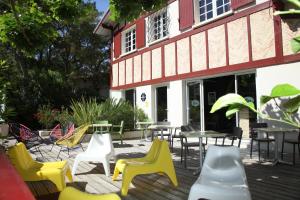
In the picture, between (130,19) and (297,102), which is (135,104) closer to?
(130,19)

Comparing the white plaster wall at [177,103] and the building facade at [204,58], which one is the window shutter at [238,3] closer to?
the building facade at [204,58]

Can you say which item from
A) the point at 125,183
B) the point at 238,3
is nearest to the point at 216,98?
the point at 238,3

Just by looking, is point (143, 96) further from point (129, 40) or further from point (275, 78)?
point (275, 78)

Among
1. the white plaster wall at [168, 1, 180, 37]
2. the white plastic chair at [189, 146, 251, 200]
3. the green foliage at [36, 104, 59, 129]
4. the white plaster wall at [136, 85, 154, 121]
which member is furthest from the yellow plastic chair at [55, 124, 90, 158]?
the green foliage at [36, 104, 59, 129]

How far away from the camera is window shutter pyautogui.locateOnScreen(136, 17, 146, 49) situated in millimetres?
14966

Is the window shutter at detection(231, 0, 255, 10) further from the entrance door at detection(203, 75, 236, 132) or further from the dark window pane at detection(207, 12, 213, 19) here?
the entrance door at detection(203, 75, 236, 132)

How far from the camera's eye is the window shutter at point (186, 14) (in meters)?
11.9

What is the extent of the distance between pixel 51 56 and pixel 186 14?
1479 centimetres

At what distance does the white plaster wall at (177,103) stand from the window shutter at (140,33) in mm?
3063

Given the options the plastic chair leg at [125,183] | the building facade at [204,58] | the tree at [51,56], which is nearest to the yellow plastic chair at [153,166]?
the plastic chair leg at [125,183]

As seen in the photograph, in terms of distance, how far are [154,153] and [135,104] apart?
407 inches

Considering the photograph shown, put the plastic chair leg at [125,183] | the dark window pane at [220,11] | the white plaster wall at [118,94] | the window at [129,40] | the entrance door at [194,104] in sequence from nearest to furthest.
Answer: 1. the plastic chair leg at [125,183]
2. the dark window pane at [220,11]
3. the entrance door at [194,104]
4. the window at [129,40]
5. the white plaster wall at [118,94]

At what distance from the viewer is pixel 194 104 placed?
1217 centimetres

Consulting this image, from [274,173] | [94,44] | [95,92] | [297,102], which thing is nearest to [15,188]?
[297,102]
